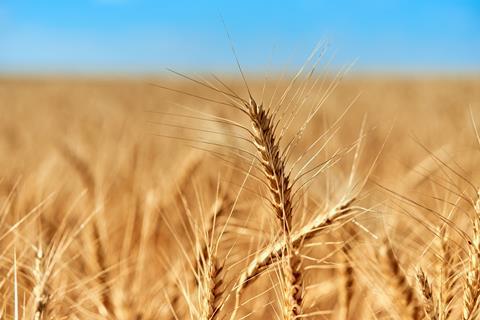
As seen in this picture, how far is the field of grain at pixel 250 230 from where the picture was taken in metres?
0.79

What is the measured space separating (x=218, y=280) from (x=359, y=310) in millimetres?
821

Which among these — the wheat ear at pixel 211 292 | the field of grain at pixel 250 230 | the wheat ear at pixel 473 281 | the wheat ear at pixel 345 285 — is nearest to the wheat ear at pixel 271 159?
the field of grain at pixel 250 230

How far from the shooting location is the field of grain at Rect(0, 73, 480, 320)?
0.79 meters

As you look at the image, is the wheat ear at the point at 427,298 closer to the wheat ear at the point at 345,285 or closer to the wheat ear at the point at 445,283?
the wheat ear at the point at 445,283

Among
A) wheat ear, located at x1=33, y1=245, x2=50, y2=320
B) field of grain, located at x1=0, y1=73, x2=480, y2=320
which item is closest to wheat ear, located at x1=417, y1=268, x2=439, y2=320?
field of grain, located at x1=0, y1=73, x2=480, y2=320

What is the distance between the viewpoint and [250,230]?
4.18 feet

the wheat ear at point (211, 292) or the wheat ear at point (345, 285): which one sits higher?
the wheat ear at point (211, 292)

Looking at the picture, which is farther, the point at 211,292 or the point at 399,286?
the point at 399,286

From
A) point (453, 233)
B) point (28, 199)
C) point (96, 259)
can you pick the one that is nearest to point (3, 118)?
point (28, 199)

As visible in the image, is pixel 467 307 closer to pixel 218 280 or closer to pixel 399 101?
pixel 218 280

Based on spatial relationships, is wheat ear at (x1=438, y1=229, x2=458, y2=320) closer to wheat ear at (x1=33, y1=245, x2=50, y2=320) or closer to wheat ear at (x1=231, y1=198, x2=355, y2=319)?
wheat ear at (x1=231, y1=198, x2=355, y2=319)

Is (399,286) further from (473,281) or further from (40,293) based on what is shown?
(40,293)

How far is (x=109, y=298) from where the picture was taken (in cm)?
125

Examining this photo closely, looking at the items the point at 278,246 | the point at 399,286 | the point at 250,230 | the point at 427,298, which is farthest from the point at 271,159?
the point at 250,230
